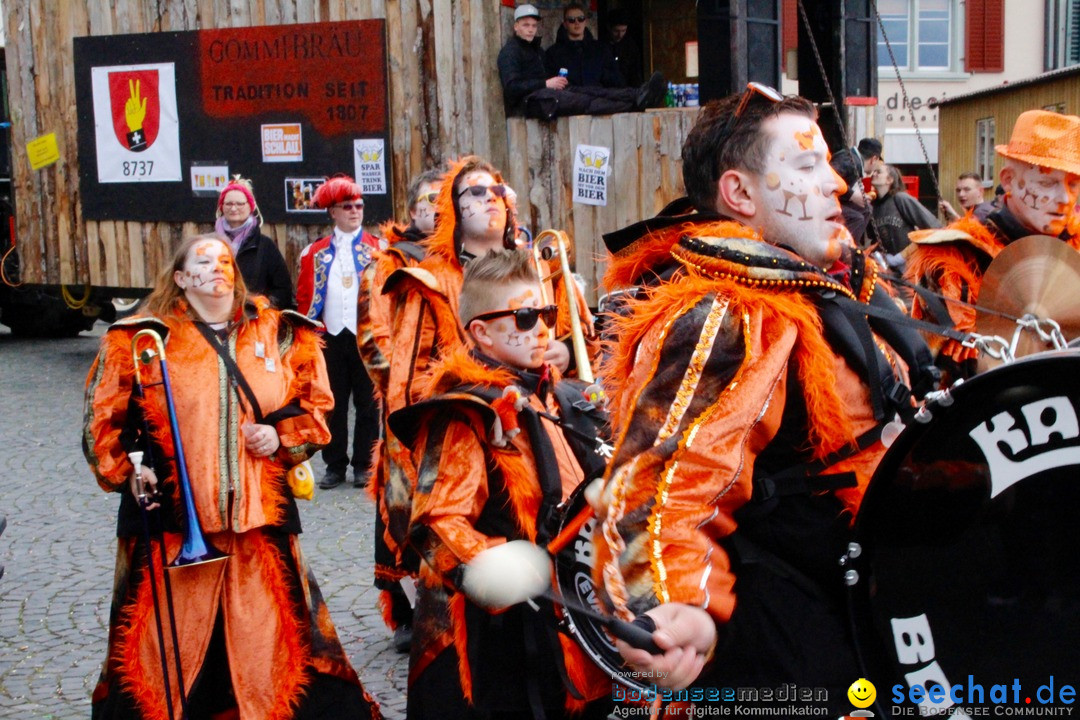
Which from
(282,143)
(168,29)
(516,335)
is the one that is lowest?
(516,335)

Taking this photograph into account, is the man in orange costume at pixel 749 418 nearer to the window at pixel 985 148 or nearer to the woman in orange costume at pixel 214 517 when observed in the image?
the woman in orange costume at pixel 214 517

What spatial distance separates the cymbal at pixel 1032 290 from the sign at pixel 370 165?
803 cm

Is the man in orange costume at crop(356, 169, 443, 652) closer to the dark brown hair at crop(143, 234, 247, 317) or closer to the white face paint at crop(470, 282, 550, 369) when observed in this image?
the dark brown hair at crop(143, 234, 247, 317)

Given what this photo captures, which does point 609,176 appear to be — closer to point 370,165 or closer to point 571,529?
point 370,165

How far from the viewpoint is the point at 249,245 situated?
8.72m

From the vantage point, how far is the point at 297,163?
11.5 m

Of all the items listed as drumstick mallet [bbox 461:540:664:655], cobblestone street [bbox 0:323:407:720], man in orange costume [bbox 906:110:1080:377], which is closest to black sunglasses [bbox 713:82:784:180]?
drumstick mallet [bbox 461:540:664:655]

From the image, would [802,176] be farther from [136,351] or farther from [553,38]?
[553,38]

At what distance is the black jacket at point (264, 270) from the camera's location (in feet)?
28.6

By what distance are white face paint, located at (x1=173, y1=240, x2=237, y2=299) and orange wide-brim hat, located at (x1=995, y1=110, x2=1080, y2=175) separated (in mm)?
2805

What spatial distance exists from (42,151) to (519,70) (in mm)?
5909

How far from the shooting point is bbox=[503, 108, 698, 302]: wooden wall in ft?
32.2

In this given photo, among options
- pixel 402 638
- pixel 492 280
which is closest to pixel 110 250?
pixel 402 638

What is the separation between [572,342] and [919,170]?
20.2 m
